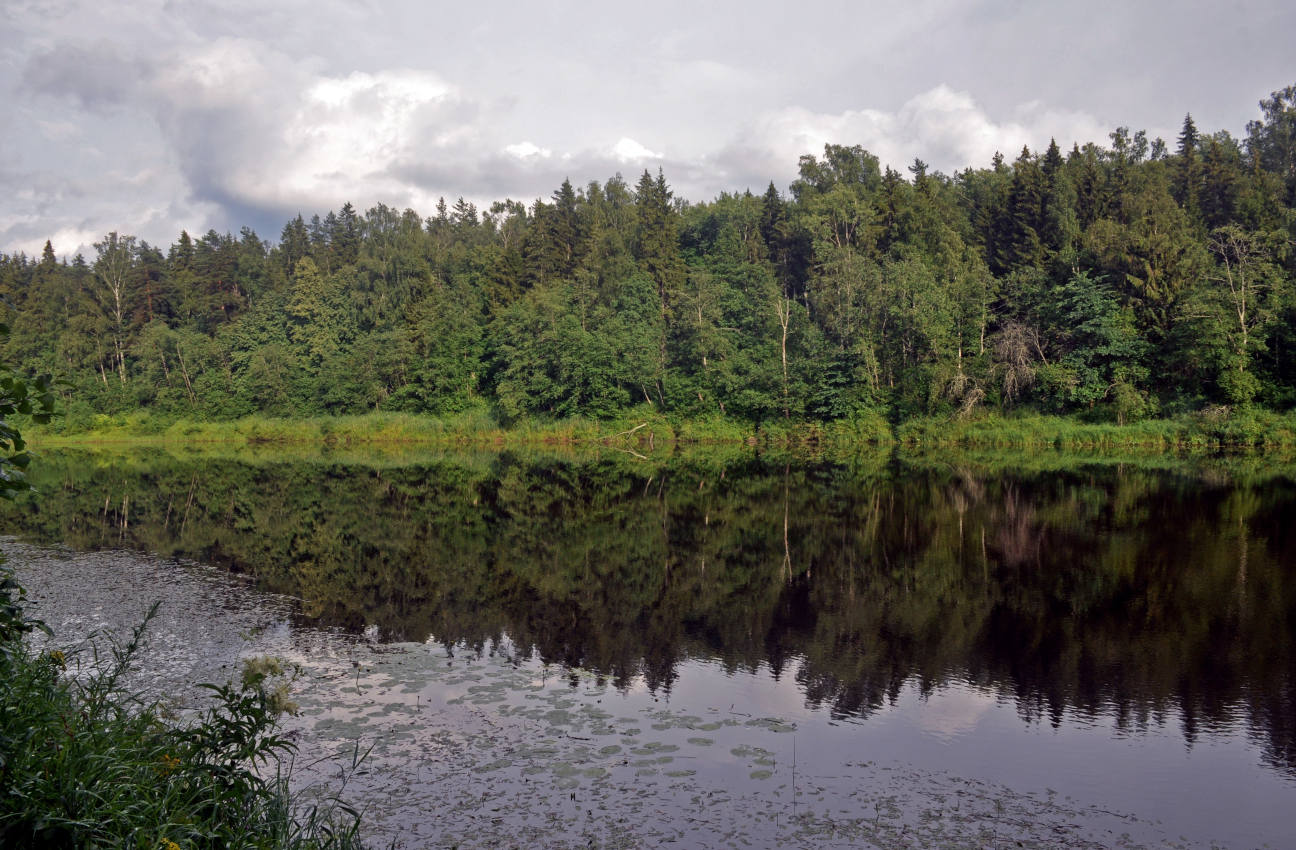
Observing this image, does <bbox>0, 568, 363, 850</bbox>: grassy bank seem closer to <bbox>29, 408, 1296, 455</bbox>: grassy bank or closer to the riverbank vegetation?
the riverbank vegetation

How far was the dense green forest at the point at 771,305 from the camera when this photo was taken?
47469 mm

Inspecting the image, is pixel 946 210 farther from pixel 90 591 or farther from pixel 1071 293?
pixel 90 591

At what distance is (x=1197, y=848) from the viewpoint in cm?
636

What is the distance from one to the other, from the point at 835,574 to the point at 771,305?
50.1m

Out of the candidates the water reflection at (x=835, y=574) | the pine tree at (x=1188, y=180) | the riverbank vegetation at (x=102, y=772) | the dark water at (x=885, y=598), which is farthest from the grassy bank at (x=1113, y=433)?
the riverbank vegetation at (x=102, y=772)

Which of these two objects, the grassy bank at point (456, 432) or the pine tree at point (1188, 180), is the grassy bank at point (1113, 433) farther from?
the pine tree at point (1188, 180)

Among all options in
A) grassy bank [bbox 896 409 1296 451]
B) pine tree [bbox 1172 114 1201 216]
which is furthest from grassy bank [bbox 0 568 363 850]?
pine tree [bbox 1172 114 1201 216]

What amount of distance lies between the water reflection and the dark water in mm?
65

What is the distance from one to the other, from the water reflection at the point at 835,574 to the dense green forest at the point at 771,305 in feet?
61.8

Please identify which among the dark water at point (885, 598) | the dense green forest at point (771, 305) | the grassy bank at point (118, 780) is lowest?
the dark water at point (885, 598)

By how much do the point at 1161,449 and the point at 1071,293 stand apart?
11.3 m

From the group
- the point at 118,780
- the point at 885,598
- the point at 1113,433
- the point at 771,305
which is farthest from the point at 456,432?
the point at 118,780

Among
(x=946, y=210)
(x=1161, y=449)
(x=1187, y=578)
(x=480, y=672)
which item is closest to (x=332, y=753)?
(x=480, y=672)

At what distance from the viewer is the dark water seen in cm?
825
